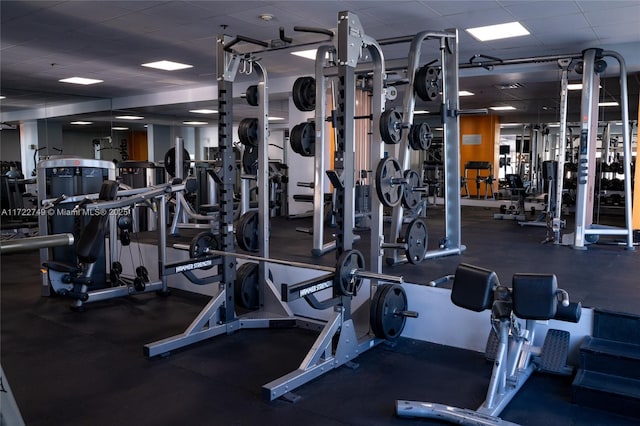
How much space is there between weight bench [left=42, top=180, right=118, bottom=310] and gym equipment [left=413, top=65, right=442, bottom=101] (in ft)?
7.81

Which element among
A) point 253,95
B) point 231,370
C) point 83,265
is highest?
point 253,95

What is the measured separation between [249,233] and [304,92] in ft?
3.46

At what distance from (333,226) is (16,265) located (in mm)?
3501

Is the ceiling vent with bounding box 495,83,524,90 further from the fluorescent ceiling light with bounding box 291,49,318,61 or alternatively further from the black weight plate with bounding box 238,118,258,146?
the black weight plate with bounding box 238,118,258,146

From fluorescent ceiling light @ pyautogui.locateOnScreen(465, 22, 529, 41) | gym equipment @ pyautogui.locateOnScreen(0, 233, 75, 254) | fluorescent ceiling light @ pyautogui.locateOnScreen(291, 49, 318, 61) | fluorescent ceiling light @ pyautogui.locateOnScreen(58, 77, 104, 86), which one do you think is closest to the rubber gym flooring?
gym equipment @ pyautogui.locateOnScreen(0, 233, 75, 254)

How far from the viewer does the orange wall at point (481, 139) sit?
10.8 metres

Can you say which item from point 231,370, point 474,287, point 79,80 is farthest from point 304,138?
point 79,80

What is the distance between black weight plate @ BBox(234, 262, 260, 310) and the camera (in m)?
3.33

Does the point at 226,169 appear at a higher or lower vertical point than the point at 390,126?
lower

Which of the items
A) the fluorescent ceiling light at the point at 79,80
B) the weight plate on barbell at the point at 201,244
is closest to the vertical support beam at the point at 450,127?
the weight plate on barbell at the point at 201,244

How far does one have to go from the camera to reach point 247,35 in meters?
5.06

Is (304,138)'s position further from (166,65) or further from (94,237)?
(166,65)

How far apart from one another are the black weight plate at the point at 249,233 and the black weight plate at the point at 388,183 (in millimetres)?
903

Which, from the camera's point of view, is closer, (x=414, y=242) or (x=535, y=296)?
(x=535, y=296)
